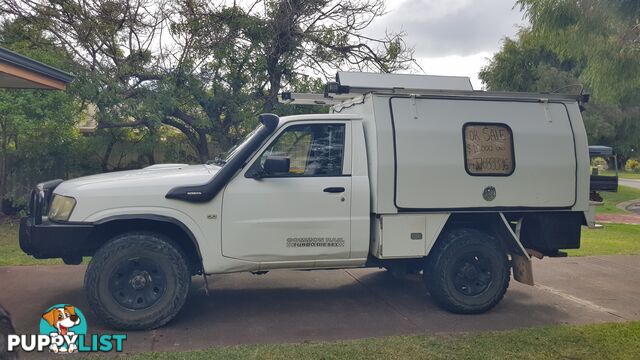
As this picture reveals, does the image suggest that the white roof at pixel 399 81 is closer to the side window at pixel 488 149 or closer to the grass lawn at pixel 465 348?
the side window at pixel 488 149

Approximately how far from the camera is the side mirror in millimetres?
4961

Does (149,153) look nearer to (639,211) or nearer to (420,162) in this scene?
(420,162)

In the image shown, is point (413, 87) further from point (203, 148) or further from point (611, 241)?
point (203, 148)

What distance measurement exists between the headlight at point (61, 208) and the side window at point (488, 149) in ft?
13.0

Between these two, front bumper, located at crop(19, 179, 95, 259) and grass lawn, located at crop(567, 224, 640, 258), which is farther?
grass lawn, located at crop(567, 224, 640, 258)

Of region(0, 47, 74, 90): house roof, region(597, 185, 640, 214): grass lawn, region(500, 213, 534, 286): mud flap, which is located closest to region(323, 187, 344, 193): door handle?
region(500, 213, 534, 286): mud flap

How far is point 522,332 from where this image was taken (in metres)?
5.00

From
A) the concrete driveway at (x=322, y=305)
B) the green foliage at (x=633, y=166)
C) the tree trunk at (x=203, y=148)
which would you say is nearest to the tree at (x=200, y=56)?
the tree trunk at (x=203, y=148)

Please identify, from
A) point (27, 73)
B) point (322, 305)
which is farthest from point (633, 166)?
point (27, 73)

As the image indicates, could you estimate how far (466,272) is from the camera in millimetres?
5660

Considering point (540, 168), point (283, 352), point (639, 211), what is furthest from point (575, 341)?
point (639, 211)

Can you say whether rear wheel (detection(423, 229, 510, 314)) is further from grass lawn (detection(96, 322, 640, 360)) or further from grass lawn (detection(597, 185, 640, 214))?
grass lawn (detection(597, 185, 640, 214))

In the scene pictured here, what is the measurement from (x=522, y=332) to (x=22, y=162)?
11.3m

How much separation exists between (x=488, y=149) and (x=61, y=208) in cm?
437
